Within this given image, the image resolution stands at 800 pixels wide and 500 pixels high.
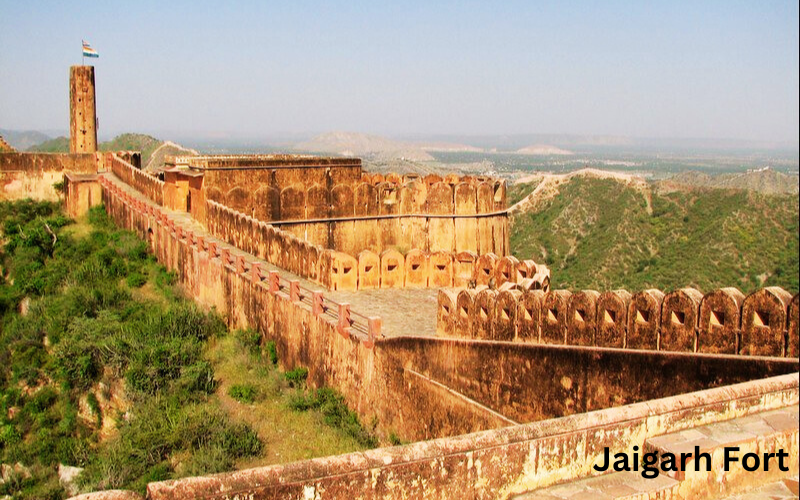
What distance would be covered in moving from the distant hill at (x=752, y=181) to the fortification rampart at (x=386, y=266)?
23.4m

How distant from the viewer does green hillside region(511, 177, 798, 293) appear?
1144 inches

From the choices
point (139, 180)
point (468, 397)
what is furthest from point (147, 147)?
point (468, 397)

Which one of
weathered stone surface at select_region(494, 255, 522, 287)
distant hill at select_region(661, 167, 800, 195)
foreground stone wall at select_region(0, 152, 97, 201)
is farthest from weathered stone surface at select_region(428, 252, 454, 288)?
distant hill at select_region(661, 167, 800, 195)

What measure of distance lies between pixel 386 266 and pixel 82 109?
2142cm

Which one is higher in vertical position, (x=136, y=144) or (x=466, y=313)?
(x=136, y=144)

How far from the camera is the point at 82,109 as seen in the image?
1251 inches

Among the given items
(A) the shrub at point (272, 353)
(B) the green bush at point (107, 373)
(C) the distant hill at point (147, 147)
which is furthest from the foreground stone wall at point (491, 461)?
(C) the distant hill at point (147, 147)

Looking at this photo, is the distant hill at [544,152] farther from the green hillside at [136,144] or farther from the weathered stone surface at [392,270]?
the weathered stone surface at [392,270]

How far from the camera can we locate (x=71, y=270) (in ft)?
64.9

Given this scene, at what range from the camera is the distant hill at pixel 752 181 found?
115 feet

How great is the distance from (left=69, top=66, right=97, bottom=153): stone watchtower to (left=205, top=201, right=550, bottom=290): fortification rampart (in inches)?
732

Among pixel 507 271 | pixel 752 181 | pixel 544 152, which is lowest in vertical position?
pixel 507 271

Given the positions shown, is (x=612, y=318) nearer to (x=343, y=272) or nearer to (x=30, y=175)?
(x=343, y=272)

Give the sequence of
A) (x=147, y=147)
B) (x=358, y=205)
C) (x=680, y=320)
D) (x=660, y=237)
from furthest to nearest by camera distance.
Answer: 1. (x=147, y=147)
2. (x=660, y=237)
3. (x=358, y=205)
4. (x=680, y=320)
